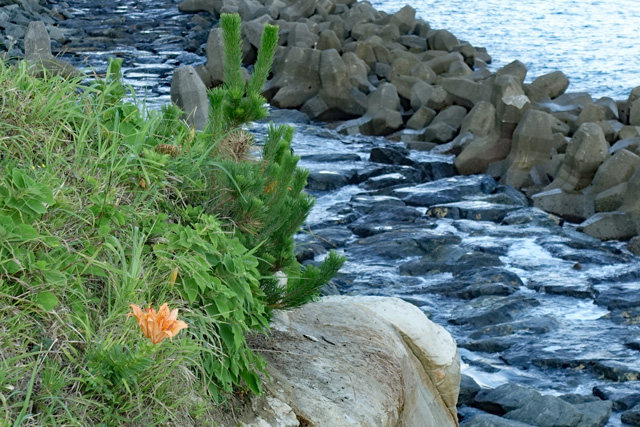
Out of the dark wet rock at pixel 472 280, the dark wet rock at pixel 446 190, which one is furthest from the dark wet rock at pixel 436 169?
the dark wet rock at pixel 472 280

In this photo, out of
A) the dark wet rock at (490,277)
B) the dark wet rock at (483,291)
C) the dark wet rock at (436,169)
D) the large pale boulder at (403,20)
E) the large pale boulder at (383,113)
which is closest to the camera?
the dark wet rock at (483,291)

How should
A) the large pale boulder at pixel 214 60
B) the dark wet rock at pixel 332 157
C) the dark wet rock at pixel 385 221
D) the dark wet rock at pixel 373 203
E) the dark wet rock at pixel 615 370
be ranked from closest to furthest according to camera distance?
the dark wet rock at pixel 615 370
the dark wet rock at pixel 385 221
the dark wet rock at pixel 373 203
the dark wet rock at pixel 332 157
the large pale boulder at pixel 214 60

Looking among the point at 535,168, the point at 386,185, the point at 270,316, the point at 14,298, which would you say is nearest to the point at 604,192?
the point at 535,168

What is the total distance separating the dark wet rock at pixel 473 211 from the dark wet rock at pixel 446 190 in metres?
0.27

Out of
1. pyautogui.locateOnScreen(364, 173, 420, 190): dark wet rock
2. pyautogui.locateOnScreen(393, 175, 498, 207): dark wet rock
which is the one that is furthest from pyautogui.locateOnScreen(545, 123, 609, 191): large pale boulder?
pyautogui.locateOnScreen(364, 173, 420, 190): dark wet rock

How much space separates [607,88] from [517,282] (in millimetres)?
8861

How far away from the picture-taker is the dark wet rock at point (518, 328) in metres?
7.02

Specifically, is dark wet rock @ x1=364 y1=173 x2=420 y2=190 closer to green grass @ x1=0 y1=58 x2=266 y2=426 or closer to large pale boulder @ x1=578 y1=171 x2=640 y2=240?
large pale boulder @ x1=578 y1=171 x2=640 y2=240

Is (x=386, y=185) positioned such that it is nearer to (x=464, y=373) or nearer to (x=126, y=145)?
(x=464, y=373)

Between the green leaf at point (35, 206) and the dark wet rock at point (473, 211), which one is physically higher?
the green leaf at point (35, 206)

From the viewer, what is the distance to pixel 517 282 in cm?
802

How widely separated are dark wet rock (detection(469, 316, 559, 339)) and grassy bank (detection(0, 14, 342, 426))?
3.99 m

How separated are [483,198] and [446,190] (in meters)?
0.55

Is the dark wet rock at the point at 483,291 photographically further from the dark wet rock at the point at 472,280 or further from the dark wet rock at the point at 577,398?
the dark wet rock at the point at 577,398
